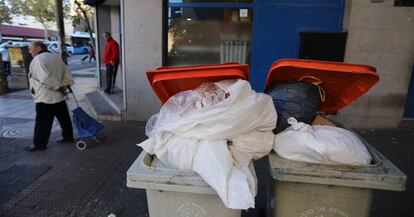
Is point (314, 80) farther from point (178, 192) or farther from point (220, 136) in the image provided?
point (178, 192)

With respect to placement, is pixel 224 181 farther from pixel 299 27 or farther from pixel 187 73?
pixel 299 27

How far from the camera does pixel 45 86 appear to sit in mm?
4430

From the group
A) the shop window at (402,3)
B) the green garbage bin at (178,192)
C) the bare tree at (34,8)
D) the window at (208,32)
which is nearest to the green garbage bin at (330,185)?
the green garbage bin at (178,192)

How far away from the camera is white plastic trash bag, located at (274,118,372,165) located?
1713 millimetres

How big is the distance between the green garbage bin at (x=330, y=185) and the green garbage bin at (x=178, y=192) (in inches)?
14.2

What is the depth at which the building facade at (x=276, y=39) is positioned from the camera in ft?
17.2

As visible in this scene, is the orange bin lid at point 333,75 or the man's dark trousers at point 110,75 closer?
the orange bin lid at point 333,75

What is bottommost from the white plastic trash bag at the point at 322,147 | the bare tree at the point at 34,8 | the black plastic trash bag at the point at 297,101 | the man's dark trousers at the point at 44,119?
the man's dark trousers at the point at 44,119

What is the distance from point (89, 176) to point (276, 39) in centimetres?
399

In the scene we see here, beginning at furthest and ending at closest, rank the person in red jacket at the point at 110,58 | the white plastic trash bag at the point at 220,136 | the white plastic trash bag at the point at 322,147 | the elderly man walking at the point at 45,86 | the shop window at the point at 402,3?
the person in red jacket at the point at 110,58 < the shop window at the point at 402,3 < the elderly man walking at the point at 45,86 < the white plastic trash bag at the point at 322,147 < the white plastic trash bag at the point at 220,136

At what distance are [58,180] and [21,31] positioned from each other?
43.6m

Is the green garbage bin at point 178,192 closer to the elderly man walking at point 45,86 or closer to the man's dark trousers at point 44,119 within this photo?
the elderly man walking at point 45,86

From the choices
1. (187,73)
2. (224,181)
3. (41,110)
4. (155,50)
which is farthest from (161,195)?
(155,50)

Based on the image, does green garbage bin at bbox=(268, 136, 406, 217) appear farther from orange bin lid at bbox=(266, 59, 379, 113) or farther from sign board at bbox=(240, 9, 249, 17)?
sign board at bbox=(240, 9, 249, 17)
